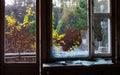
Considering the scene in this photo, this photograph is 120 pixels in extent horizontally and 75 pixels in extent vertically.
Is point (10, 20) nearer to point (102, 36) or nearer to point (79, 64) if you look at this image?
point (79, 64)

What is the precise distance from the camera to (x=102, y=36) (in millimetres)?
5016

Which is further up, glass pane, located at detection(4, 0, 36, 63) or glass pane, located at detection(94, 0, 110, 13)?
glass pane, located at detection(94, 0, 110, 13)

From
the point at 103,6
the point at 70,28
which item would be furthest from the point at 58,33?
the point at 103,6

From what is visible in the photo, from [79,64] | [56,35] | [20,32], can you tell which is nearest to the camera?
[79,64]

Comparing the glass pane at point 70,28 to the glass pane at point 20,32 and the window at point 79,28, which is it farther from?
the glass pane at point 20,32

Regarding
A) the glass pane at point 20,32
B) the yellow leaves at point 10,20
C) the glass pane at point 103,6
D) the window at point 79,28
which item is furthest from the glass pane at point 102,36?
the yellow leaves at point 10,20

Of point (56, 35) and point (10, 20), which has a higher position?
point (10, 20)

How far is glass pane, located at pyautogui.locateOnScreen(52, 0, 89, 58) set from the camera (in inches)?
193

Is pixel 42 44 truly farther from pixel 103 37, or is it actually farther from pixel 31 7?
pixel 103 37

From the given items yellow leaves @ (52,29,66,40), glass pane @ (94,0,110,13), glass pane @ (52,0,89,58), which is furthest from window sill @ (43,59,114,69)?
glass pane @ (94,0,110,13)

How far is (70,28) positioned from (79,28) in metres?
0.18

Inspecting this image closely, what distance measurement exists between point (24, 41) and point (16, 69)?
0.56m

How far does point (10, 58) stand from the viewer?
4949 millimetres

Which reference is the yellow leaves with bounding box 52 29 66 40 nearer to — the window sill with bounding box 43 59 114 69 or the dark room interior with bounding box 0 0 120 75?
the dark room interior with bounding box 0 0 120 75
